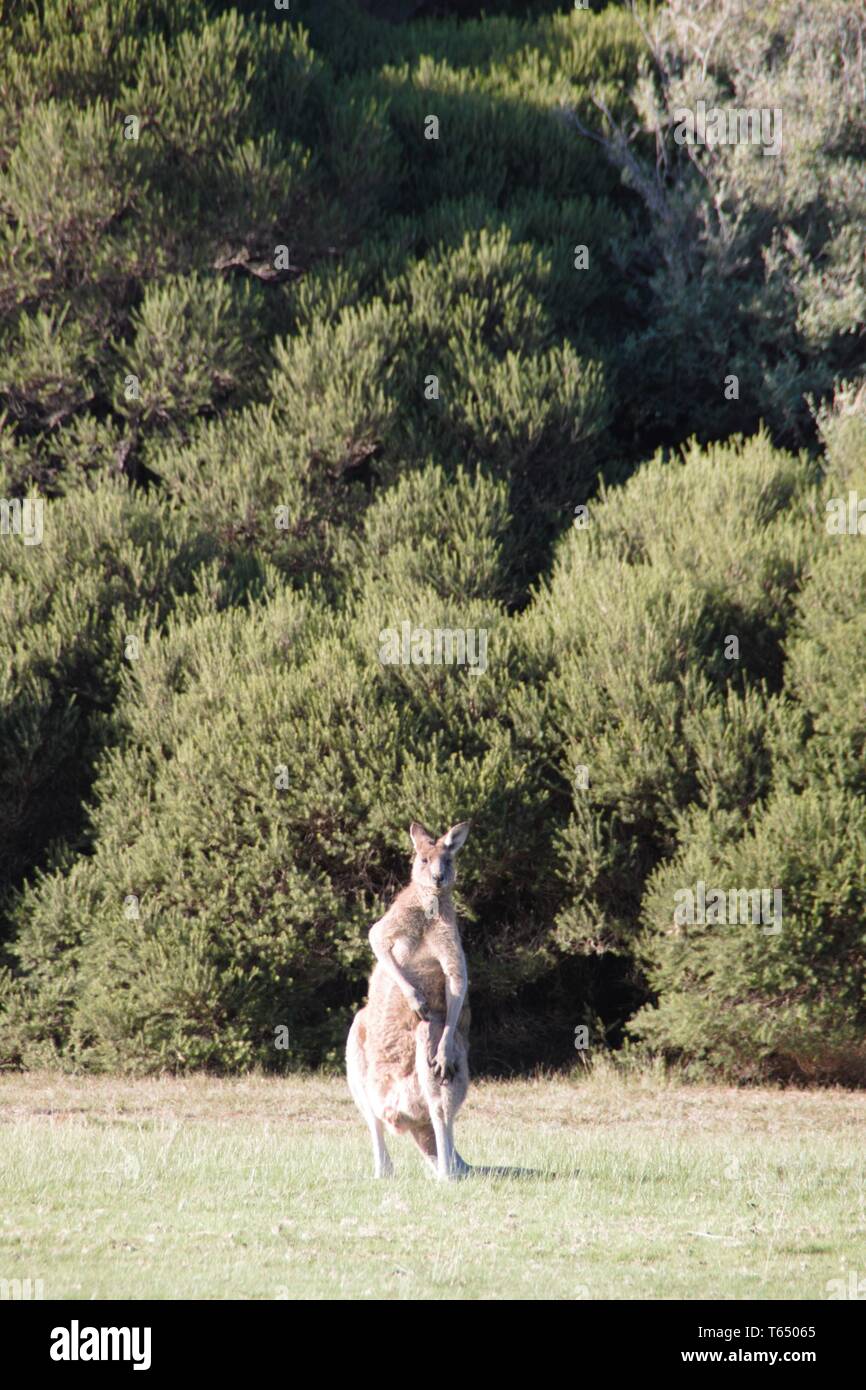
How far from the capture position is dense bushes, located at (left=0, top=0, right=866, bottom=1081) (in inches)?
719

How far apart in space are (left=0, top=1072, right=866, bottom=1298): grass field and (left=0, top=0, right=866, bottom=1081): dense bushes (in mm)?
3316

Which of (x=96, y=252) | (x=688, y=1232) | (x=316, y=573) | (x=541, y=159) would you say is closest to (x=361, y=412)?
(x=316, y=573)

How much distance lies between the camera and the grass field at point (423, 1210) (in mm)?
7336

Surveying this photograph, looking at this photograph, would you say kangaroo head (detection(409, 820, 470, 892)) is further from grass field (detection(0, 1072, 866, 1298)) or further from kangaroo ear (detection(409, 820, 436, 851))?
grass field (detection(0, 1072, 866, 1298))

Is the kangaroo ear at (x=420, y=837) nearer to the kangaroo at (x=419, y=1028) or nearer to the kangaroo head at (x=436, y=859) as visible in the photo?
the kangaroo head at (x=436, y=859)

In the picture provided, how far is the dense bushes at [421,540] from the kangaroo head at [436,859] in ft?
24.8

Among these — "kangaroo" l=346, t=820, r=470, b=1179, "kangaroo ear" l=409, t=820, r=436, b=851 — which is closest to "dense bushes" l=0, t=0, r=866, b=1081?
"kangaroo ear" l=409, t=820, r=436, b=851

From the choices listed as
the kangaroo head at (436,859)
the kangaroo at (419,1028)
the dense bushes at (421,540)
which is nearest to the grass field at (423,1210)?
the kangaroo at (419,1028)

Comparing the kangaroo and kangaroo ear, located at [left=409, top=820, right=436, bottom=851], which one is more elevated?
kangaroo ear, located at [left=409, top=820, right=436, bottom=851]

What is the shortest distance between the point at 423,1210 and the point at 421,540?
1391 cm

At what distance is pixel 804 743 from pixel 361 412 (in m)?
8.70

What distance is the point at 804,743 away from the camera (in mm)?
18188

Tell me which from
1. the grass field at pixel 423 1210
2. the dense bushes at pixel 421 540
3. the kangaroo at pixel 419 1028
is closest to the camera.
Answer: the grass field at pixel 423 1210

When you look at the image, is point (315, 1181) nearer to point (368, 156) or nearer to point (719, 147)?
point (368, 156)
